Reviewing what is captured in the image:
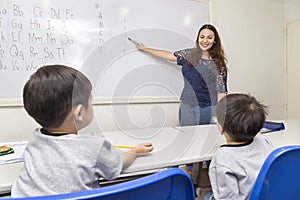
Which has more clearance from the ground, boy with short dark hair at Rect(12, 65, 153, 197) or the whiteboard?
Result: the whiteboard

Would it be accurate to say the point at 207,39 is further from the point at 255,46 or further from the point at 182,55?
the point at 255,46

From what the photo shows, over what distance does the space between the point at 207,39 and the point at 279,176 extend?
158 centimetres

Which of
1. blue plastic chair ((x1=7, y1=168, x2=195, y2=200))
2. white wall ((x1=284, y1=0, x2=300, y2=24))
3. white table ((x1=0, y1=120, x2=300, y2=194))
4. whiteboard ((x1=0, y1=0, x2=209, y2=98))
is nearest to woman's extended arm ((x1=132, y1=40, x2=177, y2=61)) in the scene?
whiteboard ((x1=0, y1=0, x2=209, y2=98))

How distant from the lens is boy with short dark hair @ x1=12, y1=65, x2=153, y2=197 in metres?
0.66

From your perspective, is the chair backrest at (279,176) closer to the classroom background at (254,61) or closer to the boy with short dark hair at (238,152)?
the boy with short dark hair at (238,152)

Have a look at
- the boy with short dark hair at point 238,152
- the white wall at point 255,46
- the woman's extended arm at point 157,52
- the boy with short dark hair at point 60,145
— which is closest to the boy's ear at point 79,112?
the boy with short dark hair at point 60,145

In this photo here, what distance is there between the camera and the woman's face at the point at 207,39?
2.07 meters

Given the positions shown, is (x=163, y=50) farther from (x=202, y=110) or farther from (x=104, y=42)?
(x=202, y=110)

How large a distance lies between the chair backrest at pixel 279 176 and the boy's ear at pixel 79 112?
1.90 ft

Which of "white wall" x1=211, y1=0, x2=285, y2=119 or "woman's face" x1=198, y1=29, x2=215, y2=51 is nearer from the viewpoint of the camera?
"woman's face" x1=198, y1=29, x2=215, y2=51

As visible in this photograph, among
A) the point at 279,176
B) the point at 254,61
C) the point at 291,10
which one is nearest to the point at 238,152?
the point at 279,176

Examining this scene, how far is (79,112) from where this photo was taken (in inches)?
31.6

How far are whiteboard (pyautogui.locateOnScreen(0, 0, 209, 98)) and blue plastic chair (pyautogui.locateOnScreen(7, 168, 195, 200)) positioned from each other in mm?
1180

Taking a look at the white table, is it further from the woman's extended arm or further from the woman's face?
the woman's extended arm
